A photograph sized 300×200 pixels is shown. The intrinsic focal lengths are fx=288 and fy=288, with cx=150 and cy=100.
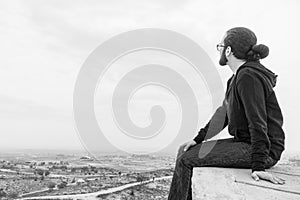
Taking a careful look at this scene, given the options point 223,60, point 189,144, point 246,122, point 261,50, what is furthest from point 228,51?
point 189,144

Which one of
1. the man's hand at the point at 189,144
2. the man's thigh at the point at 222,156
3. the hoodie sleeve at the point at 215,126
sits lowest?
the man's thigh at the point at 222,156

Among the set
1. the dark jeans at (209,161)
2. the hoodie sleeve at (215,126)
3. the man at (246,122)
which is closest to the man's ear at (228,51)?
the man at (246,122)

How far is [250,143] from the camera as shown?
79.4 inches

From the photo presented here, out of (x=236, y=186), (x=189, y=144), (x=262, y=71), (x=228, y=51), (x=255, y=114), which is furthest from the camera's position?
Result: (x=189, y=144)

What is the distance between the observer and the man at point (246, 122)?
186cm

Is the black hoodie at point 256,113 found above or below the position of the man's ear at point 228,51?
below

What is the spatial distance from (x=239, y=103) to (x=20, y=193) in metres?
16.6

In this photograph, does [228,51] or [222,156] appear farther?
[228,51]

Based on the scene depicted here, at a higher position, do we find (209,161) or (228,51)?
(228,51)

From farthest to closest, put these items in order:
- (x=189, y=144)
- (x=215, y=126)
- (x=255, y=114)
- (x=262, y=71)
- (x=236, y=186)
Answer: (x=215, y=126), (x=189, y=144), (x=262, y=71), (x=255, y=114), (x=236, y=186)

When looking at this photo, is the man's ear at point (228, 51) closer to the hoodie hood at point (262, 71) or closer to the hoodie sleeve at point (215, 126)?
the hoodie hood at point (262, 71)

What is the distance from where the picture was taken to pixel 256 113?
1.87 m

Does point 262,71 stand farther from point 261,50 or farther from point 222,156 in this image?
point 222,156

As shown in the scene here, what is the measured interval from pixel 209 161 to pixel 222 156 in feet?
0.33
